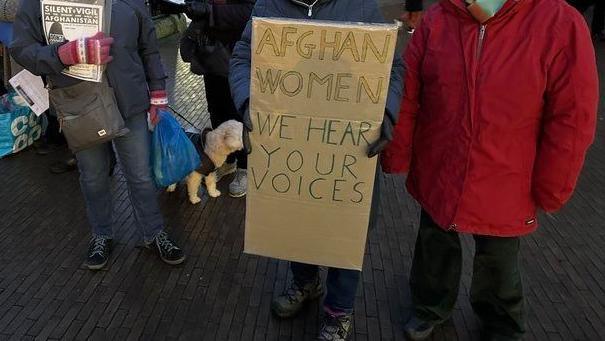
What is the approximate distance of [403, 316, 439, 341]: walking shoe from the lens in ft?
8.79

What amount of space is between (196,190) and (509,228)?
2538 millimetres

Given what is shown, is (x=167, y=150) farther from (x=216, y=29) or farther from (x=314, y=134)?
(x=314, y=134)

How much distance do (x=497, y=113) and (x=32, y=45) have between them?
7.28ft

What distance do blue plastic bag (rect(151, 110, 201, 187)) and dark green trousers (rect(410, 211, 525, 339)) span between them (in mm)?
1592

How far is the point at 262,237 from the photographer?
2.33m

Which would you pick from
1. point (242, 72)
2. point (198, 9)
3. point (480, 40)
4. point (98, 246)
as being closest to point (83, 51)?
point (242, 72)

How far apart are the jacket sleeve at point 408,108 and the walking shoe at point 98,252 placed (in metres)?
1.89

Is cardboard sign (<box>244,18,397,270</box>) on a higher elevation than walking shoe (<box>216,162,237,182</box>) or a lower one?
higher

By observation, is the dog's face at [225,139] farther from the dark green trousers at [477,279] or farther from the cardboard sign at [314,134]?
the dark green trousers at [477,279]

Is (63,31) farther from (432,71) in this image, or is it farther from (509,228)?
(509,228)

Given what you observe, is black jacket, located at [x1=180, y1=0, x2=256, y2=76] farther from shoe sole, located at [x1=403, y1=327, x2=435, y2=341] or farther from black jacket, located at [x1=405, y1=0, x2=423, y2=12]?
black jacket, located at [x1=405, y1=0, x2=423, y2=12]

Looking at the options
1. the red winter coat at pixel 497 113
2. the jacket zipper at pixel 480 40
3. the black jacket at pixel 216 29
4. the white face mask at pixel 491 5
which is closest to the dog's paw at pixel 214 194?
the black jacket at pixel 216 29

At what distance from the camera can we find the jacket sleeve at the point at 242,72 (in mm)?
2164

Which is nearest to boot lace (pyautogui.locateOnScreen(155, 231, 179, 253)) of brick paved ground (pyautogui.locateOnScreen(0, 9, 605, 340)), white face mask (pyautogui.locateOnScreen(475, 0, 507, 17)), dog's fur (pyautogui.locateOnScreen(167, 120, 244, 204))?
brick paved ground (pyautogui.locateOnScreen(0, 9, 605, 340))
